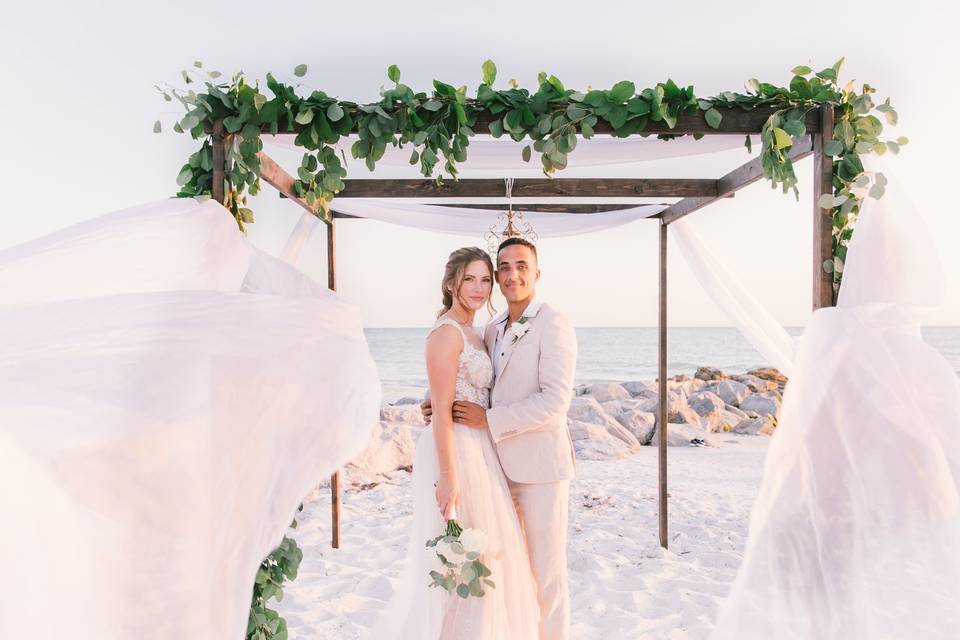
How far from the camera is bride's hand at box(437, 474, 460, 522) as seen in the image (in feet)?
8.14

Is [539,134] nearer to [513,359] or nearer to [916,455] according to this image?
[513,359]

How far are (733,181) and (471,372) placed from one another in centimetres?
181

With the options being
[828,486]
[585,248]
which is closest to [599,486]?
[828,486]

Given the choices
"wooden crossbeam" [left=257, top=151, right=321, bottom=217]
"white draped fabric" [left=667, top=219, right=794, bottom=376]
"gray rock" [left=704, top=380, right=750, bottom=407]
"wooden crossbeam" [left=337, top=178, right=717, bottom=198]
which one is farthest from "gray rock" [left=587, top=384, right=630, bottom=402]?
"wooden crossbeam" [left=257, top=151, right=321, bottom=217]

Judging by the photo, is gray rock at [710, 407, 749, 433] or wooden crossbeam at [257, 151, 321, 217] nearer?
wooden crossbeam at [257, 151, 321, 217]

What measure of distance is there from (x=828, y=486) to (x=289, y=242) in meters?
3.12

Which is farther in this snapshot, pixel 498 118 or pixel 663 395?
pixel 663 395

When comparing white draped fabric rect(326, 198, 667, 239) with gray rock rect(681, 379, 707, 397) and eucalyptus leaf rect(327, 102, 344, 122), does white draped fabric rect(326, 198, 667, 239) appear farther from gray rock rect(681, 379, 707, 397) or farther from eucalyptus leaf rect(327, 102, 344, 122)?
gray rock rect(681, 379, 707, 397)

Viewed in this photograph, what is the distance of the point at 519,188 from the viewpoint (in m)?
3.65

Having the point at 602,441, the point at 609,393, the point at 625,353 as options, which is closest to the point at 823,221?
the point at 602,441

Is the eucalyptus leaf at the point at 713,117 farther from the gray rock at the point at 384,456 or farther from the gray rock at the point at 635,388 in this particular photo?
the gray rock at the point at 635,388

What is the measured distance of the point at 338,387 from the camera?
1621mm

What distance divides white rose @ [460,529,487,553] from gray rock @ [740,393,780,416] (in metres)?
13.0

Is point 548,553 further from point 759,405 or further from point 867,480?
point 759,405
